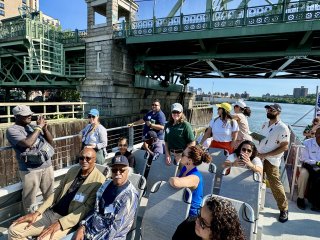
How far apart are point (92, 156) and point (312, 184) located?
4.05 metres

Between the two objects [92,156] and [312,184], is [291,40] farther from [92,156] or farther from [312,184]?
[92,156]

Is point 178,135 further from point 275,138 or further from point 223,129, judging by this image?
point 275,138

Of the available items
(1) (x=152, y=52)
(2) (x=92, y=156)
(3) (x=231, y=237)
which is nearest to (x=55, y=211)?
(2) (x=92, y=156)

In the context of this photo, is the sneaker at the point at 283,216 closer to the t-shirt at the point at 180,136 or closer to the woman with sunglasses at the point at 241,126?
the woman with sunglasses at the point at 241,126

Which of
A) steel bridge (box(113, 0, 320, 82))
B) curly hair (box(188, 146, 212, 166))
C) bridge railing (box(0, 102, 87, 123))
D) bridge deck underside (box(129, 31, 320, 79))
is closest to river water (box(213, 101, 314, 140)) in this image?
bridge deck underside (box(129, 31, 320, 79))

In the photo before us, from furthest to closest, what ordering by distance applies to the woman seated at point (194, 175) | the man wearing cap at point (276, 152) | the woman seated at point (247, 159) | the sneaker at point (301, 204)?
the sneaker at point (301, 204), the man wearing cap at point (276, 152), the woman seated at point (247, 159), the woman seated at point (194, 175)

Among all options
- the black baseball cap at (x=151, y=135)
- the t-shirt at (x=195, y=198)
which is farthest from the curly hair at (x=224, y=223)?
the black baseball cap at (x=151, y=135)

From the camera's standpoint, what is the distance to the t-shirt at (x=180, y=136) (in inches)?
158

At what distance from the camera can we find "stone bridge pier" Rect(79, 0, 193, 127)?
52.9ft

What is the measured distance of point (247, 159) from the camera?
3152mm

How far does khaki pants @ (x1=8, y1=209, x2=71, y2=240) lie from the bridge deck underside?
13.6m

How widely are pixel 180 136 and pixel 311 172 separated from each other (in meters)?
2.67

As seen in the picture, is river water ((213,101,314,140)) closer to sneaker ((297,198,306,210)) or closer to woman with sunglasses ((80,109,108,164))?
sneaker ((297,198,306,210))

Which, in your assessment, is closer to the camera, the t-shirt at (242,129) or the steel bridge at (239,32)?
the t-shirt at (242,129)
